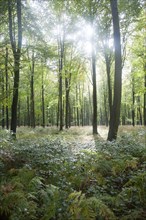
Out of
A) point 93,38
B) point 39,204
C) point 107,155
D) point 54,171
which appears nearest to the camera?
point 39,204

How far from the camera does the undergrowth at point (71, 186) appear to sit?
12.6ft

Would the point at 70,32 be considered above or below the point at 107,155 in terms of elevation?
above

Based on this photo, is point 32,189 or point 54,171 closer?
point 32,189

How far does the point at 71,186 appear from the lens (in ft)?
17.1

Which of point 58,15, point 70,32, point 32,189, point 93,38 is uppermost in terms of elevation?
point 58,15

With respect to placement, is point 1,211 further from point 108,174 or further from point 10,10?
point 10,10

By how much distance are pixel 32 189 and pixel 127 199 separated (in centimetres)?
199

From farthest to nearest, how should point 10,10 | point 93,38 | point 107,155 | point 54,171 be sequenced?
Result: point 93,38 < point 10,10 < point 107,155 < point 54,171

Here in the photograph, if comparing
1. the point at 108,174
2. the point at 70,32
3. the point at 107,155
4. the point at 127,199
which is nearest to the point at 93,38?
the point at 70,32

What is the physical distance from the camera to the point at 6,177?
17.7 ft

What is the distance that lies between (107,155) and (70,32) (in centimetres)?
1630

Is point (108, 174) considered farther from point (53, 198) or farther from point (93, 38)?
point (93, 38)

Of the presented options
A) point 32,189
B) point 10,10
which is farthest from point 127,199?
point 10,10

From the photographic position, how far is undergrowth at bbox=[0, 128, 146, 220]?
3.83 meters
